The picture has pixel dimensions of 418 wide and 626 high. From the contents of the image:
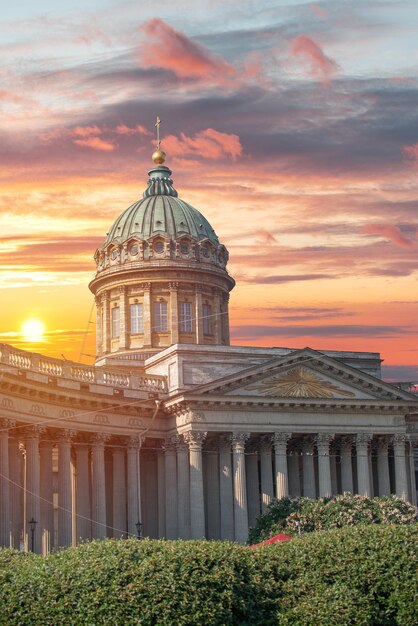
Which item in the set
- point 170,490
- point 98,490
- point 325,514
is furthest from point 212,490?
point 325,514

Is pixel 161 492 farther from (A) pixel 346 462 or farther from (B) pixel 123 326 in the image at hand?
(B) pixel 123 326

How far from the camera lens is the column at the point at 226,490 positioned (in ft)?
244

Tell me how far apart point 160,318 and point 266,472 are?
71.2 ft

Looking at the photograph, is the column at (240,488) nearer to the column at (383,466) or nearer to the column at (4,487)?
the column at (383,466)

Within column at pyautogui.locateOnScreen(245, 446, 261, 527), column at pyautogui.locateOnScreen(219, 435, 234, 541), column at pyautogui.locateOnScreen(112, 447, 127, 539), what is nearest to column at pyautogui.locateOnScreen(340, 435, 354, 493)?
column at pyautogui.locateOnScreen(245, 446, 261, 527)

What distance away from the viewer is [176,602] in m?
34.8

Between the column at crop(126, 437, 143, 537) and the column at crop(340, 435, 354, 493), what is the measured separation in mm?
14588

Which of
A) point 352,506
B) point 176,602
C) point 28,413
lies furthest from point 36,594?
point 352,506

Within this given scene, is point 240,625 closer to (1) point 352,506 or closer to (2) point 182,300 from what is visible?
(1) point 352,506

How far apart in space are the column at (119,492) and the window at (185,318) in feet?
70.9

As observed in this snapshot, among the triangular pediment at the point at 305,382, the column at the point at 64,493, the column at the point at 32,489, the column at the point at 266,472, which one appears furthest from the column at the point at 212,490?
the column at the point at 32,489

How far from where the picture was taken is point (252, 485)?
78.4 metres

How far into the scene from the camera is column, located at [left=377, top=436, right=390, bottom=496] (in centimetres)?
8131

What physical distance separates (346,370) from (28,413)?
23768 millimetres
